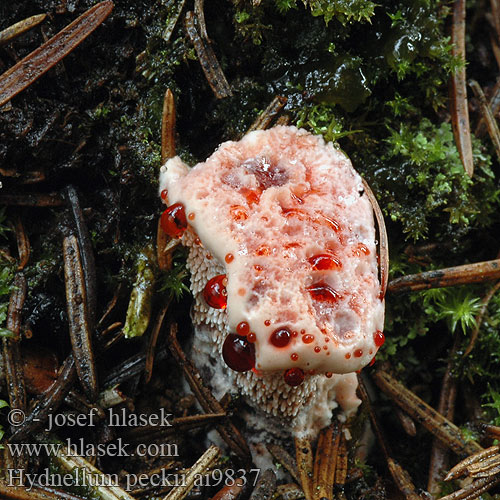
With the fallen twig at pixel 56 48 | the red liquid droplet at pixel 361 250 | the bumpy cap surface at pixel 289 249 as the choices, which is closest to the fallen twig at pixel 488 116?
the bumpy cap surface at pixel 289 249

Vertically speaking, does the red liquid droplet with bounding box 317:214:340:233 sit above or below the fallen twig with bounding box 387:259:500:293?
above

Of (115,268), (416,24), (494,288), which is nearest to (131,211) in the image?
(115,268)

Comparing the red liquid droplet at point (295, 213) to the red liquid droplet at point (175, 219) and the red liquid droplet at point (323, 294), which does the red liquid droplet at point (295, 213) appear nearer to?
the red liquid droplet at point (323, 294)

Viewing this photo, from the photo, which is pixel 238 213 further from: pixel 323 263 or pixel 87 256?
pixel 87 256

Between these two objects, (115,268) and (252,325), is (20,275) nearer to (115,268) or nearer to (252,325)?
(115,268)

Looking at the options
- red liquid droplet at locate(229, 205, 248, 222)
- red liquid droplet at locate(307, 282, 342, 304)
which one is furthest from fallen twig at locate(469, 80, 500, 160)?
red liquid droplet at locate(229, 205, 248, 222)

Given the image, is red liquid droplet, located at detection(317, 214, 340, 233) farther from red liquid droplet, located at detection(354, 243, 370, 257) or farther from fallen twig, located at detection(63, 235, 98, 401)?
fallen twig, located at detection(63, 235, 98, 401)
